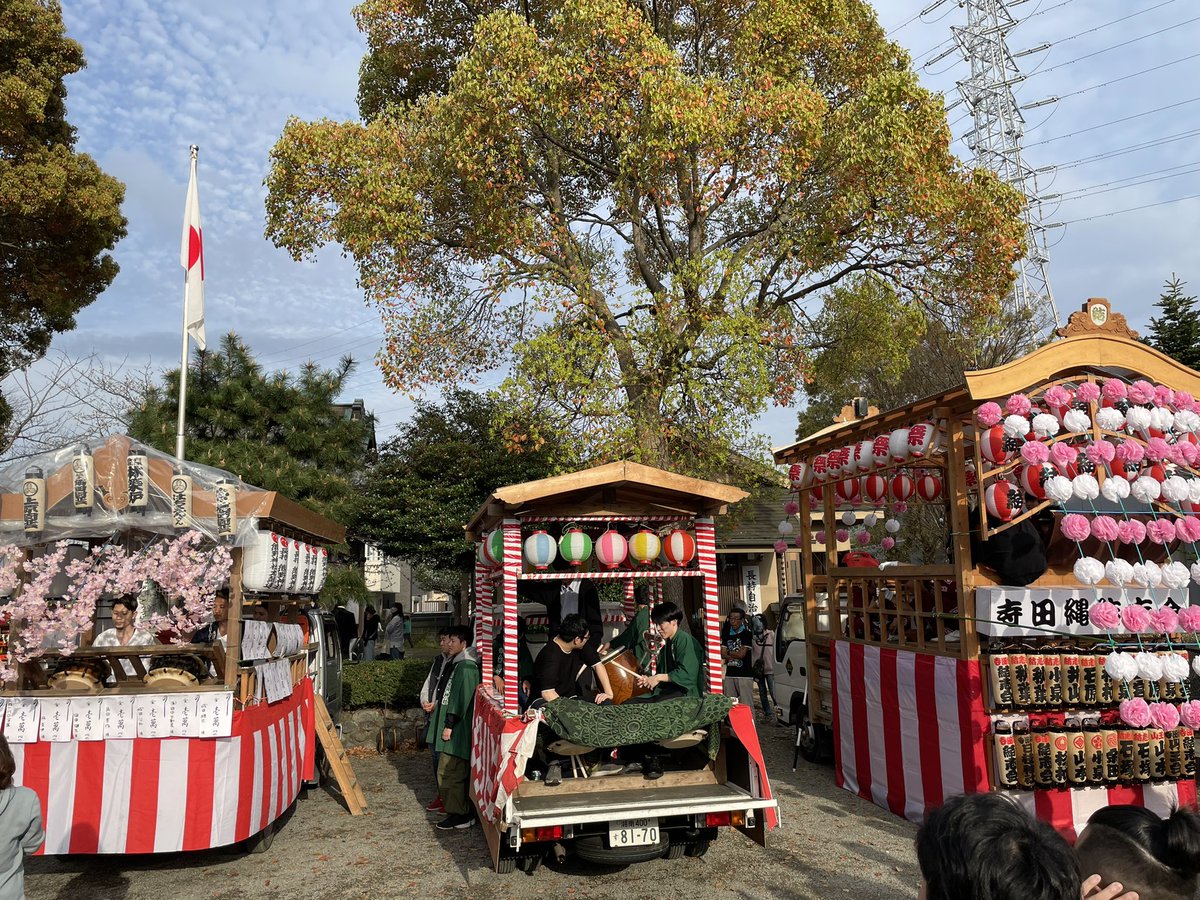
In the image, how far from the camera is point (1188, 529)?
20.9 feet

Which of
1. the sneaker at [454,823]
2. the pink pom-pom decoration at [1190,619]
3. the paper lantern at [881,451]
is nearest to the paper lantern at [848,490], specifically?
the paper lantern at [881,451]

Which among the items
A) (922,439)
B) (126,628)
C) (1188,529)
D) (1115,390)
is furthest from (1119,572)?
(126,628)

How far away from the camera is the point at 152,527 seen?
6035 millimetres

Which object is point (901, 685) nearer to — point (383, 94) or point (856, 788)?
point (856, 788)

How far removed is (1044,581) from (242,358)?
15943 mm

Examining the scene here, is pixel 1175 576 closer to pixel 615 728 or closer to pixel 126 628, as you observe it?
pixel 615 728

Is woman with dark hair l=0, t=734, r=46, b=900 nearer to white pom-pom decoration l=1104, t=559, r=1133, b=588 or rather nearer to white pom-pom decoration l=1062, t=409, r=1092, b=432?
white pom-pom decoration l=1104, t=559, r=1133, b=588

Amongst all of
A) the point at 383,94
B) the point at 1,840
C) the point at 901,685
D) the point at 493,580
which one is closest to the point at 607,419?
the point at 493,580

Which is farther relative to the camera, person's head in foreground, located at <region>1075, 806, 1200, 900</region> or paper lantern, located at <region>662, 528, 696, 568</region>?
paper lantern, located at <region>662, 528, 696, 568</region>

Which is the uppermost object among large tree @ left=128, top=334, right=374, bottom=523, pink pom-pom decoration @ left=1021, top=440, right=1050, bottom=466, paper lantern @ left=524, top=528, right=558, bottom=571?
large tree @ left=128, top=334, right=374, bottom=523

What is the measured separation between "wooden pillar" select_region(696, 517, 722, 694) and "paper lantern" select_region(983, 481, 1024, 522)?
7.12 ft

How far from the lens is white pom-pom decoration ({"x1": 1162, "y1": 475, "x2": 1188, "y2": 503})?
6328 mm

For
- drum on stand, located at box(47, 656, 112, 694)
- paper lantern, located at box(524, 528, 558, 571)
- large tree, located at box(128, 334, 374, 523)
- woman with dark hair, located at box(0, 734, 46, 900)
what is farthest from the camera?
large tree, located at box(128, 334, 374, 523)

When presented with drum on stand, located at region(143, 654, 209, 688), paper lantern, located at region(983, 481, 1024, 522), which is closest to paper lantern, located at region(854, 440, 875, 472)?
paper lantern, located at region(983, 481, 1024, 522)
